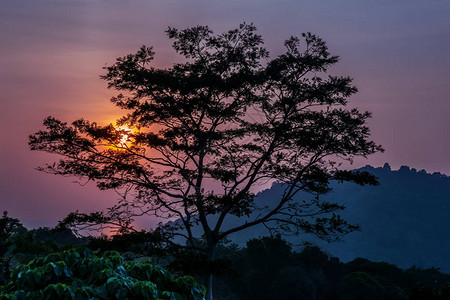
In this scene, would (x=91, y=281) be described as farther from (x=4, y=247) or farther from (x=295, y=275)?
(x=295, y=275)

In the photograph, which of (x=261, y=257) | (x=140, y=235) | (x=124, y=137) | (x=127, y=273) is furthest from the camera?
(x=261, y=257)

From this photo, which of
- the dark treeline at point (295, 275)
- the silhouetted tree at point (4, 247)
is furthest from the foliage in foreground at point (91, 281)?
the dark treeline at point (295, 275)

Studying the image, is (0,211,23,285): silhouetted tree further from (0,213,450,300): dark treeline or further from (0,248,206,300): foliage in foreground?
(0,248,206,300): foliage in foreground

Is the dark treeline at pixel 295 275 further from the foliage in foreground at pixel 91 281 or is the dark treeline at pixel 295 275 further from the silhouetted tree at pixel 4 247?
the foliage in foreground at pixel 91 281

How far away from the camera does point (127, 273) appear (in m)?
11.4

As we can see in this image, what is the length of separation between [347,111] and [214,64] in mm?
6180

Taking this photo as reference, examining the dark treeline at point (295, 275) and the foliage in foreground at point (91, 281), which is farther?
the dark treeline at point (295, 275)

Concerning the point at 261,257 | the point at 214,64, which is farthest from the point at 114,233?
the point at 261,257

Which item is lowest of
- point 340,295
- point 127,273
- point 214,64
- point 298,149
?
point 127,273

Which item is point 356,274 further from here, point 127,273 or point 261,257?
point 127,273

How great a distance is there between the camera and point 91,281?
10695 mm

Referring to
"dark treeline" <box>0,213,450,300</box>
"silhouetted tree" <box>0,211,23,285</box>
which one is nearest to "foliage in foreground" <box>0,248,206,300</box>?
"silhouetted tree" <box>0,211,23,285</box>

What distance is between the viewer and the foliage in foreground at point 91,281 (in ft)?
32.8

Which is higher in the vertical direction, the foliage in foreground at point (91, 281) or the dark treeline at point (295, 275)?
the dark treeline at point (295, 275)
